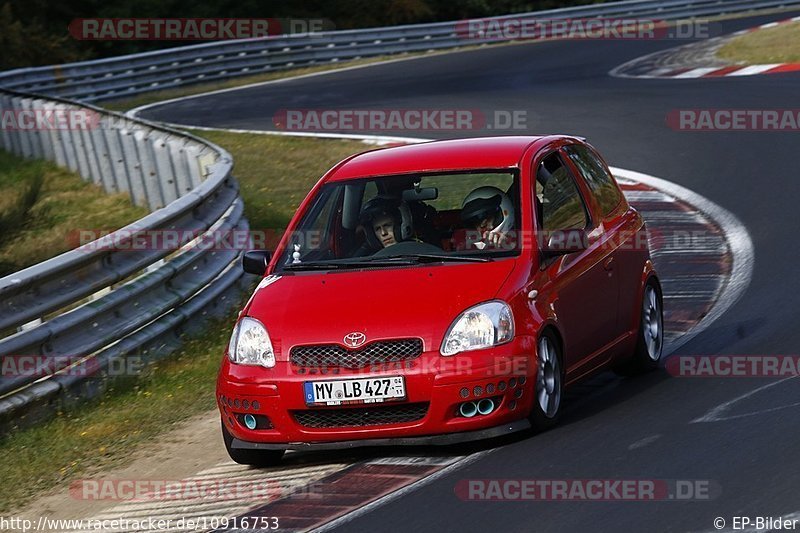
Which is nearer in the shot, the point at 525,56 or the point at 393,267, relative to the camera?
the point at 393,267

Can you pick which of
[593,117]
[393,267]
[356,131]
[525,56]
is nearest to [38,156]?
[356,131]

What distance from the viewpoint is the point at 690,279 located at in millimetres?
11375

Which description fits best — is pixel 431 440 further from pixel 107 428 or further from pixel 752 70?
pixel 752 70

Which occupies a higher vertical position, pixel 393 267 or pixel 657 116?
pixel 393 267

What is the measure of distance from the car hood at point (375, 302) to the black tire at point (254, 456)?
0.57 meters

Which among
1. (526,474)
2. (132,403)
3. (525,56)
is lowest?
(525,56)

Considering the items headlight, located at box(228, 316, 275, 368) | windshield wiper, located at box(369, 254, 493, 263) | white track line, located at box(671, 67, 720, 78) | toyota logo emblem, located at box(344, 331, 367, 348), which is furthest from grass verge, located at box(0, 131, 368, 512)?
white track line, located at box(671, 67, 720, 78)

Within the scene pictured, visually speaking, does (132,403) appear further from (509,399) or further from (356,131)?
(356,131)

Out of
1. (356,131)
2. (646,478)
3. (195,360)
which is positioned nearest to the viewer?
(646,478)

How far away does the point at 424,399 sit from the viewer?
22.8 feet

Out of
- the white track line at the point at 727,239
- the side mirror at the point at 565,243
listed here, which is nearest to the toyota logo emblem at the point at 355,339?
the side mirror at the point at 565,243

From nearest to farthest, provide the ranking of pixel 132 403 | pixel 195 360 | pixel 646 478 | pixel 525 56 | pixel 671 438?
pixel 646 478 → pixel 671 438 → pixel 132 403 → pixel 195 360 → pixel 525 56

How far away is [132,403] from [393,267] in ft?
8.06

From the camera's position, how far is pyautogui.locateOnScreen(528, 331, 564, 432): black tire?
719 cm
